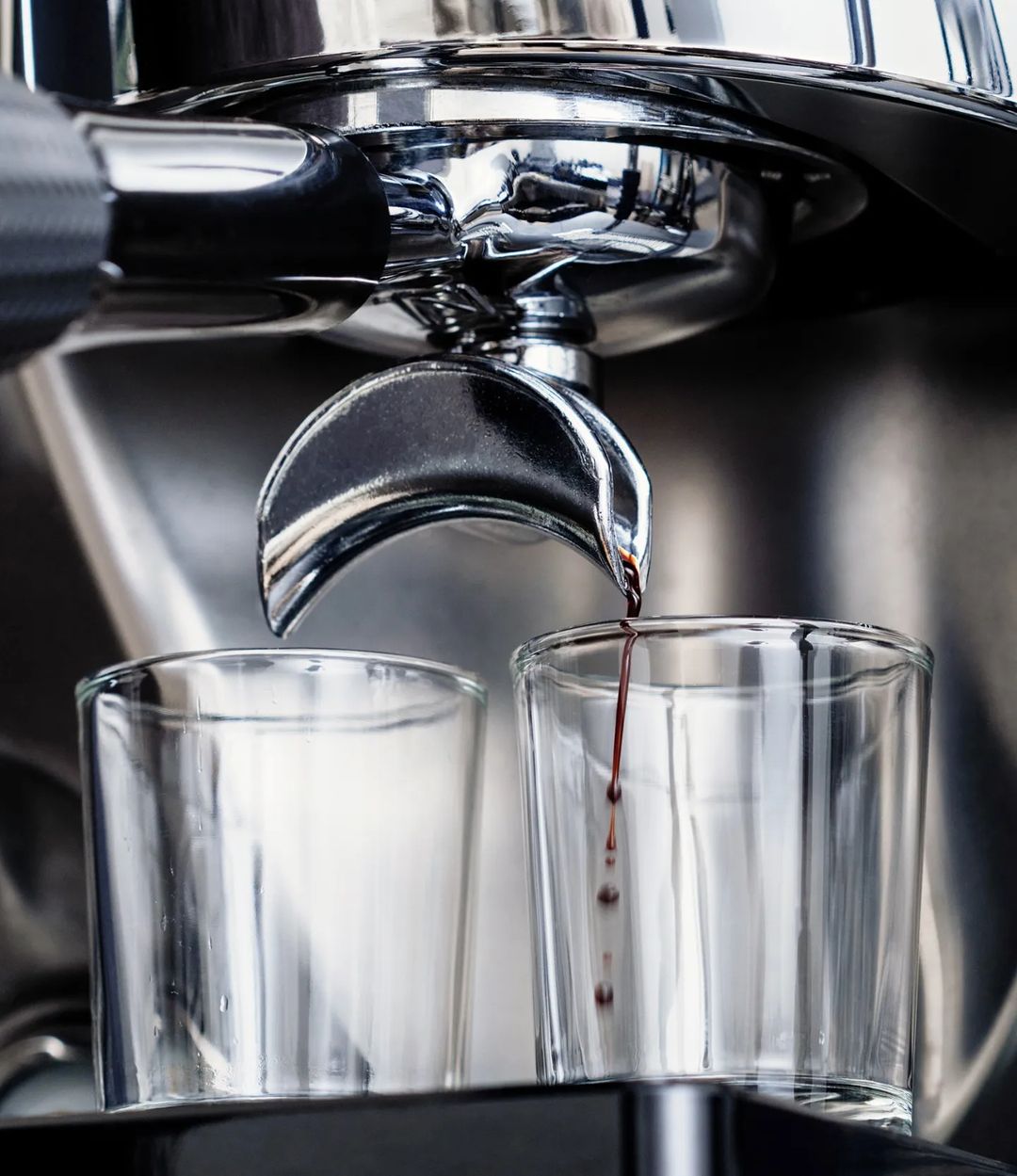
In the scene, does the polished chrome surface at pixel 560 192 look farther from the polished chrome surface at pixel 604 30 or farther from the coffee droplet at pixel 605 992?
the coffee droplet at pixel 605 992

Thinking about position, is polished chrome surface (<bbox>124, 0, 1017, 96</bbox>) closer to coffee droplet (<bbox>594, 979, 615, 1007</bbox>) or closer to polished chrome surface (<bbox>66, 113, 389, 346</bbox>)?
polished chrome surface (<bbox>66, 113, 389, 346</bbox>)

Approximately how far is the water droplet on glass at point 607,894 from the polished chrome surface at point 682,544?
0.10m

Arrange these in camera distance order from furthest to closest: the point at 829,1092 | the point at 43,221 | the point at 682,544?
1. the point at 682,544
2. the point at 829,1092
3. the point at 43,221

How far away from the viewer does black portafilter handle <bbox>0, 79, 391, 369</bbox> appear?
0.66 feet

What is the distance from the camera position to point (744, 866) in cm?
33

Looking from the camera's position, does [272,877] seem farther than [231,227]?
Yes

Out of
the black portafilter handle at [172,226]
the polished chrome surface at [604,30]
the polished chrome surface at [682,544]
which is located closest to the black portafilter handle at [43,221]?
the black portafilter handle at [172,226]

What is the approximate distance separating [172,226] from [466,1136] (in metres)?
0.12

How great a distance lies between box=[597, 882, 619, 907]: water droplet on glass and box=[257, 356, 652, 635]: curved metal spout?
0.20ft

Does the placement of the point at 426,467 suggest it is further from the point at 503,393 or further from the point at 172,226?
the point at 172,226

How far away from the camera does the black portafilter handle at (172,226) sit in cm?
20

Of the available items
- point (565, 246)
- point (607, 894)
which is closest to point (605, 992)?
point (607, 894)

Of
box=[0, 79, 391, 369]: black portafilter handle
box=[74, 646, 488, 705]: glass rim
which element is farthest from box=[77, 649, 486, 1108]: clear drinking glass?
box=[0, 79, 391, 369]: black portafilter handle

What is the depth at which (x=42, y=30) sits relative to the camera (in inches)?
12.9
